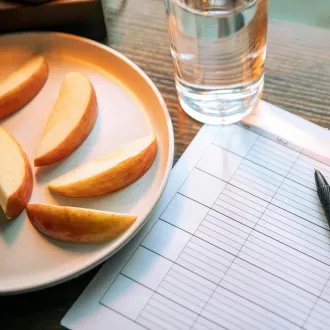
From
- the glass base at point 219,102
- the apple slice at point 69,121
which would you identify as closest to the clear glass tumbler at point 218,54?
the glass base at point 219,102

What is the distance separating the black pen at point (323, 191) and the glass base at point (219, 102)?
0.39 feet

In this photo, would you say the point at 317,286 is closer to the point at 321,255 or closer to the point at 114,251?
the point at 321,255

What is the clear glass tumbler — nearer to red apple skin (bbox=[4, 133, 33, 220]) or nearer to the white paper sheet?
the white paper sheet

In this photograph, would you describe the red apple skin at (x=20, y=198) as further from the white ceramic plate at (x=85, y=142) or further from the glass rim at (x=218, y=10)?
the glass rim at (x=218, y=10)

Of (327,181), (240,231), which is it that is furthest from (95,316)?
(327,181)

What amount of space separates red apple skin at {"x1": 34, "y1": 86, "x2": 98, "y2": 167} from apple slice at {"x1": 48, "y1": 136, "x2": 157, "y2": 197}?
3 centimetres

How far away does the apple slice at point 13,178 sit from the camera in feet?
1.70

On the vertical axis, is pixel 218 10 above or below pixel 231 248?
above

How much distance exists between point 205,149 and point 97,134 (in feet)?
0.39

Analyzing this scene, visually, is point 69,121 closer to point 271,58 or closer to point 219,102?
point 219,102

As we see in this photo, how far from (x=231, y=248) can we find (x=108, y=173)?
0.46 feet

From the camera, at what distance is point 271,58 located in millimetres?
688

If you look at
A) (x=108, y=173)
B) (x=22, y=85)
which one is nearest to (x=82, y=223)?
(x=108, y=173)

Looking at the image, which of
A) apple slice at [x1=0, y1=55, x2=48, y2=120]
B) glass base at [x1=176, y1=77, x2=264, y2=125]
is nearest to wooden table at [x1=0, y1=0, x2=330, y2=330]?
glass base at [x1=176, y1=77, x2=264, y2=125]
